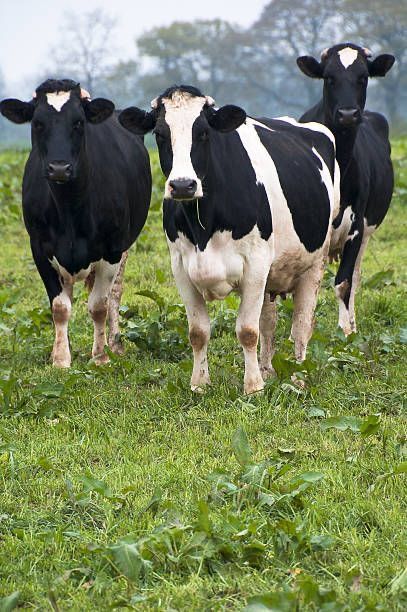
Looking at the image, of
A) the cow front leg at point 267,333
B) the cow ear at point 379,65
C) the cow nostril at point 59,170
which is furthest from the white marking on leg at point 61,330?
the cow ear at point 379,65

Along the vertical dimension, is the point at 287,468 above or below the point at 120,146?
below

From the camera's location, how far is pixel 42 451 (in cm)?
605

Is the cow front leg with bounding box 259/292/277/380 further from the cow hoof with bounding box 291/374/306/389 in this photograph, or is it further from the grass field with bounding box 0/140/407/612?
the cow hoof with bounding box 291/374/306/389

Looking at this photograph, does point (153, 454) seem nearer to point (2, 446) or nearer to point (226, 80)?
point (2, 446)

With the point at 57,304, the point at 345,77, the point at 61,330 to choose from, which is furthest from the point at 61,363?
the point at 345,77

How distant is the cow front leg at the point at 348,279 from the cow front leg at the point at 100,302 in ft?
6.22

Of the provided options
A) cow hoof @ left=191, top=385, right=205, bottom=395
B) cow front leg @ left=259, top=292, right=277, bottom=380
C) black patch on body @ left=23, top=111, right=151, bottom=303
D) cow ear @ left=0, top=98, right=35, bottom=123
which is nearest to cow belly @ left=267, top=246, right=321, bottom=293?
cow front leg @ left=259, top=292, right=277, bottom=380

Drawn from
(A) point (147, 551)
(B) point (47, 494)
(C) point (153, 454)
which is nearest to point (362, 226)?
(C) point (153, 454)

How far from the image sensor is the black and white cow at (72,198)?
761cm

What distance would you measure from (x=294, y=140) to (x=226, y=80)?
87.1 m

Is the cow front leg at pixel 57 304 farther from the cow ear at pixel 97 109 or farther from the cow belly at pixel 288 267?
the cow belly at pixel 288 267

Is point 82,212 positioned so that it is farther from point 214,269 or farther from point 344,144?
point 344,144

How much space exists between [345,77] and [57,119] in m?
2.65

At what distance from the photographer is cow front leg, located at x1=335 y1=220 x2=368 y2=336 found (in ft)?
29.7
